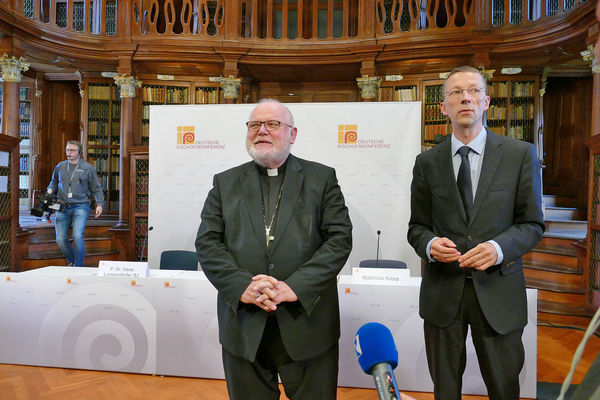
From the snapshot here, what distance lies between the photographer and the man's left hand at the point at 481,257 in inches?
52.2

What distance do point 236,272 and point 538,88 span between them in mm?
7466

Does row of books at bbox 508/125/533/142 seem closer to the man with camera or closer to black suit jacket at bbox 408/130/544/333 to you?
black suit jacket at bbox 408/130/544/333

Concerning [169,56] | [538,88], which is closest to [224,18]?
[169,56]

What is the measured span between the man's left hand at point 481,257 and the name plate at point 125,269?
7.06ft

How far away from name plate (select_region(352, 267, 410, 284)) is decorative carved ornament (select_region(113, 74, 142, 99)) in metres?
5.76

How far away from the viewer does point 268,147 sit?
158 centimetres

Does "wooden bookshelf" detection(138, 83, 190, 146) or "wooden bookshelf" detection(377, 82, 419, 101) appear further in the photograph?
"wooden bookshelf" detection(138, 83, 190, 146)

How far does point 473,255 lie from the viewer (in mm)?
1333

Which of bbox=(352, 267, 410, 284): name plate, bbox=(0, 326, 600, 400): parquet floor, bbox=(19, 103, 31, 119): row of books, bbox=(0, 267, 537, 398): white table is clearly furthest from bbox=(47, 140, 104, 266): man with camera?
bbox=(19, 103, 31, 119): row of books

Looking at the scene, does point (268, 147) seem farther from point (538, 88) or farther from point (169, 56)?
point (538, 88)

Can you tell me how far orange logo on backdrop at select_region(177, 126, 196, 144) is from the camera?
15.2 feet

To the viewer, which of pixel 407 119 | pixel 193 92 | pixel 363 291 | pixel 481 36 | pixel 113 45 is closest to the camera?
pixel 363 291

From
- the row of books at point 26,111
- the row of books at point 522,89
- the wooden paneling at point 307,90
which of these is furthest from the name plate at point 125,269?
the row of books at point 26,111

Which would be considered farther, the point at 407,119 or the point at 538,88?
the point at 538,88
